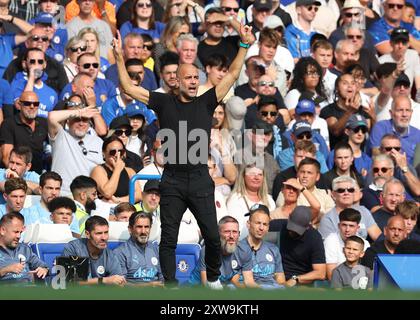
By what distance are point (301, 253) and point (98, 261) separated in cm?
213

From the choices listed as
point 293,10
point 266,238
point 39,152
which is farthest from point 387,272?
point 293,10

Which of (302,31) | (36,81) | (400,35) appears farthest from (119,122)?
(400,35)

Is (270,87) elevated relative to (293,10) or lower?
lower

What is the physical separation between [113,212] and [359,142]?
11.2 ft

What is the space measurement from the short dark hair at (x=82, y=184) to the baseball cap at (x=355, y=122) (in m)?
3.46

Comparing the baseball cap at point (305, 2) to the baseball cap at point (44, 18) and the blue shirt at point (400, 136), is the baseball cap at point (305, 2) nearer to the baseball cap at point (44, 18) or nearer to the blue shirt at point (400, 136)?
the blue shirt at point (400, 136)

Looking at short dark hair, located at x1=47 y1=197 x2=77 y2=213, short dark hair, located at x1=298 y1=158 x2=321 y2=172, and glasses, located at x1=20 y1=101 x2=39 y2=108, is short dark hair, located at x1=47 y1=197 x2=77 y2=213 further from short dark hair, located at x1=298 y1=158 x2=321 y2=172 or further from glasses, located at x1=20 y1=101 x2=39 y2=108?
short dark hair, located at x1=298 y1=158 x2=321 y2=172

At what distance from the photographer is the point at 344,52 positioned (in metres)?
16.8

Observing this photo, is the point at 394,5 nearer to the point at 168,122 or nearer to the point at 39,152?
the point at 39,152

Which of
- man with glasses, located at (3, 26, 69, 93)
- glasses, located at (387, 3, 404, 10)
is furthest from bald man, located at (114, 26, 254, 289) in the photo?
glasses, located at (387, 3, 404, 10)

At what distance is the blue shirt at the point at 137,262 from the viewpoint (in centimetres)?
1190

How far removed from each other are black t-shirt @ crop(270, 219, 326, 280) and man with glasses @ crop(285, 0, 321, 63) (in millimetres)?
4403

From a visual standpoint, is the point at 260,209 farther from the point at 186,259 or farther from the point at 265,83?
the point at 265,83
